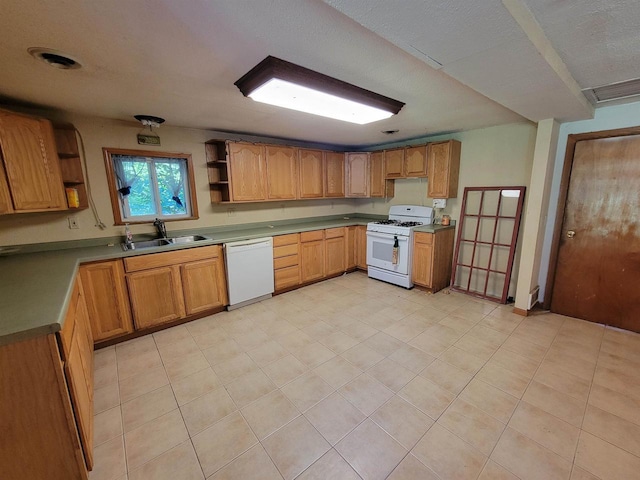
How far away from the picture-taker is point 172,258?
2834 millimetres

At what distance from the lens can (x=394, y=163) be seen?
14.1 feet

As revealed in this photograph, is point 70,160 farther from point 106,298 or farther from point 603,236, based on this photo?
point 603,236

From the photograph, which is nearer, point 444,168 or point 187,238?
point 187,238

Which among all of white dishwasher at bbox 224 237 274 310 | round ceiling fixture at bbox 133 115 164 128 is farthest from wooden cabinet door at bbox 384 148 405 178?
round ceiling fixture at bbox 133 115 164 128

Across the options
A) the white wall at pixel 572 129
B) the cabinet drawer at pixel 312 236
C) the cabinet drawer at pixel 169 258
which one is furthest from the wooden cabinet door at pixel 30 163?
the white wall at pixel 572 129

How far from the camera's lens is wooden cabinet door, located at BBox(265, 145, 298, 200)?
12.6 ft

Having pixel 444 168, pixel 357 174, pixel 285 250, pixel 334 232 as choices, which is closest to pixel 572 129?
pixel 444 168

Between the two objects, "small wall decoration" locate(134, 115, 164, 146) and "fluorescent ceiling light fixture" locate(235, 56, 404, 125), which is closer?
"fluorescent ceiling light fixture" locate(235, 56, 404, 125)

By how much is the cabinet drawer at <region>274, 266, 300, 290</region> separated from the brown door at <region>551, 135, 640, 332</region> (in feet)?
10.8

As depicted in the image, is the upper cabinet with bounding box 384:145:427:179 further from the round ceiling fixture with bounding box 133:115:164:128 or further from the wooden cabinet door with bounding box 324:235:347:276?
the round ceiling fixture with bounding box 133:115:164:128

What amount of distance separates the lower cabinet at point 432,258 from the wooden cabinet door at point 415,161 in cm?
95

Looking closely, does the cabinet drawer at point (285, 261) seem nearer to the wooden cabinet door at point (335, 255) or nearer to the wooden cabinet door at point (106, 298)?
the wooden cabinet door at point (335, 255)

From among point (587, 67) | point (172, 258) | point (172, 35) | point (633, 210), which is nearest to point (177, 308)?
point (172, 258)

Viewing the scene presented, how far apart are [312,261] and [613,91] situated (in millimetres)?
3595
